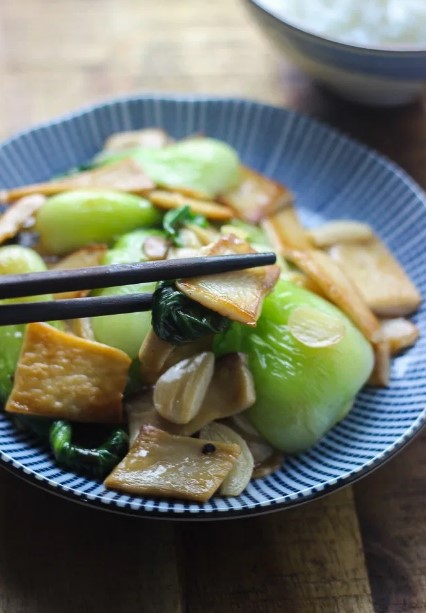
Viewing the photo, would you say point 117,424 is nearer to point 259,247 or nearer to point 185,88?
point 259,247

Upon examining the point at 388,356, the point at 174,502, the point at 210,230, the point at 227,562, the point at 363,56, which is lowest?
the point at 227,562

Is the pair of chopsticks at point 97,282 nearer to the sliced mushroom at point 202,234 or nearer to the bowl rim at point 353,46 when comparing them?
the sliced mushroom at point 202,234

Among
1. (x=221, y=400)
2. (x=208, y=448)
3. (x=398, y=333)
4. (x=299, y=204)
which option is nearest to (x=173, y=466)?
(x=208, y=448)

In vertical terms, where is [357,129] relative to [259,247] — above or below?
above

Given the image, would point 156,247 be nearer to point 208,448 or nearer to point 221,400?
point 221,400

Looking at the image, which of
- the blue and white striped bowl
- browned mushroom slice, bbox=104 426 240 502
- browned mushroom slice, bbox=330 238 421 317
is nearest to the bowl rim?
the blue and white striped bowl

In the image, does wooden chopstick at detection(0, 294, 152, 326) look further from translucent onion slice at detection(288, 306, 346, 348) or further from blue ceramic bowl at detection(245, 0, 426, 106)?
blue ceramic bowl at detection(245, 0, 426, 106)

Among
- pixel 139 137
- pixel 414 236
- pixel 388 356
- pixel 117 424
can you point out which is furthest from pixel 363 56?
pixel 117 424
